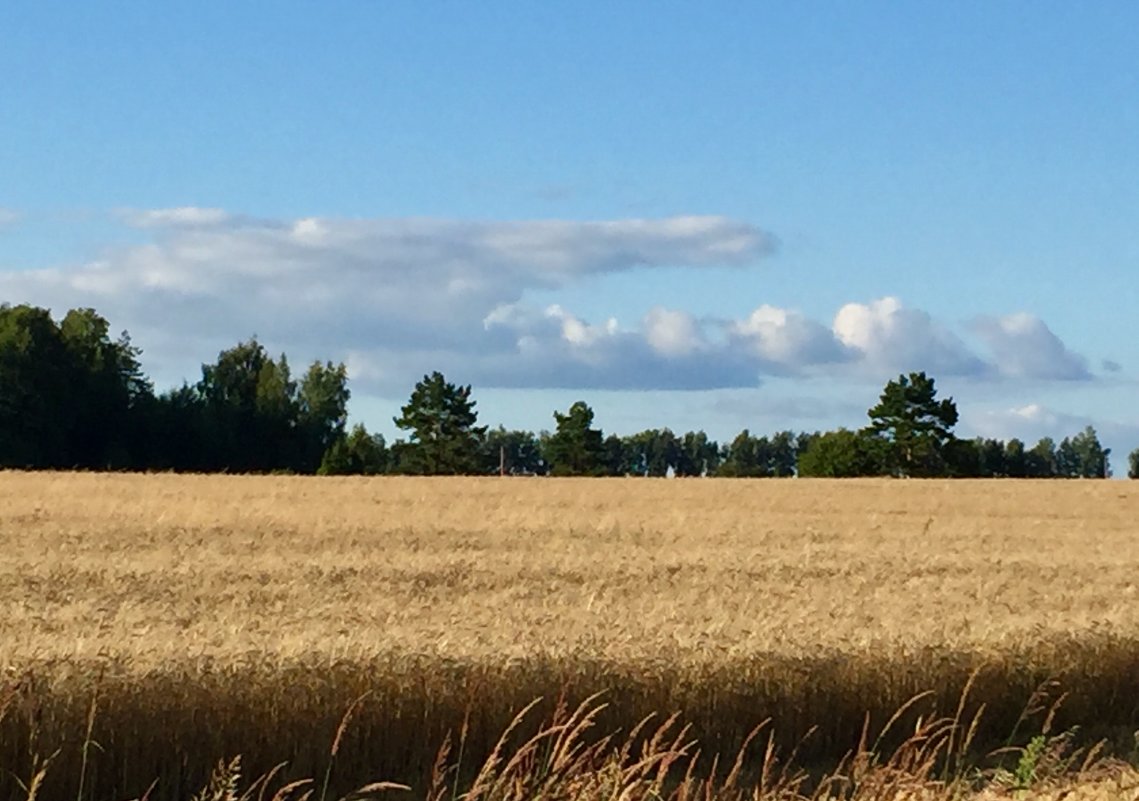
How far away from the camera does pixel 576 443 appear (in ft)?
272

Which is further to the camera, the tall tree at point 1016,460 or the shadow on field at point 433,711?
the tall tree at point 1016,460

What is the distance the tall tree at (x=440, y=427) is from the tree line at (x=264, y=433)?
0.05 m

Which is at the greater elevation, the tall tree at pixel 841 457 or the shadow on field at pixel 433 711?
the tall tree at pixel 841 457

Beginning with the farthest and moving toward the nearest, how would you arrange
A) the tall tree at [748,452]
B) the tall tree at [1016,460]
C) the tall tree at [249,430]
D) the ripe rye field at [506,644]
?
1. the tall tree at [748,452]
2. the tall tree at [1016,460]
3. the tall tree at [249,430]
4. the ripe rye field at [506,644]

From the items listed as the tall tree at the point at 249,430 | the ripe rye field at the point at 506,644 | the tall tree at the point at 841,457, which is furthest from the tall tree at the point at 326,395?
the ripe rye field at the point at 506,644

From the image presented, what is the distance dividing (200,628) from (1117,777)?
26.2 feet

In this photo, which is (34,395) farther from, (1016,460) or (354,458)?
(1016,460)

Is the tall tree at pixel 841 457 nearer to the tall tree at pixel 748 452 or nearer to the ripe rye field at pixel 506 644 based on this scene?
the tall tree at pixel 748 452

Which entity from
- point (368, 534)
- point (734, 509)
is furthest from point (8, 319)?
point (368, 534)

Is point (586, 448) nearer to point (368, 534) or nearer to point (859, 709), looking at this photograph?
point (368, 534)

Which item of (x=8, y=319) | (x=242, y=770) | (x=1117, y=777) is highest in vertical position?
(x=8, y=319)

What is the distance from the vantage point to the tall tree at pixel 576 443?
8281 centimetres

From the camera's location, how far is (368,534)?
26.5 meters

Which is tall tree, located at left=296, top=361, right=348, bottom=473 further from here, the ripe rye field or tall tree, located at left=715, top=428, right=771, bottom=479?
the ripe rye field
